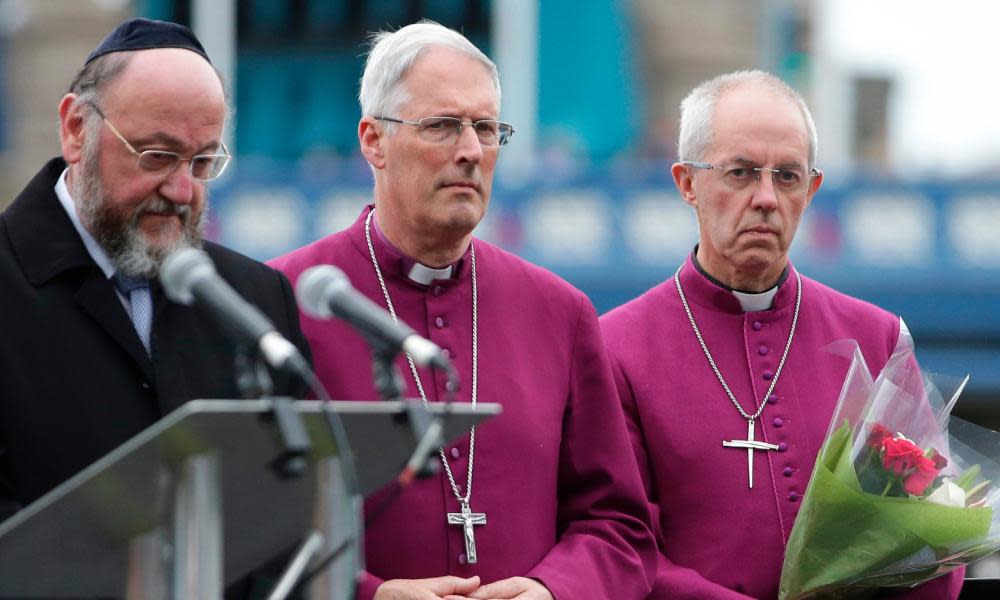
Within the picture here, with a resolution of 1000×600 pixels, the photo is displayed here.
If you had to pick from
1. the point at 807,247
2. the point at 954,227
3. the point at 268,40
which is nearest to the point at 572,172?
the point at 807,247

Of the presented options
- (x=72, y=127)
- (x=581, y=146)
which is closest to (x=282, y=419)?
(x=72, y=127)

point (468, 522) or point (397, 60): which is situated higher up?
point (397, 60)

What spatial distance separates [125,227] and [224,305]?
0.94m

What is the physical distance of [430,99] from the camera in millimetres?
4465

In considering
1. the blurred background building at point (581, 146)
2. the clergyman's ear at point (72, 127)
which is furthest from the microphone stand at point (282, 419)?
the blurred background building at point (581, 146)

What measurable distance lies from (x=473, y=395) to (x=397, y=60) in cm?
82

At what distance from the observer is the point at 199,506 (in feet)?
10.4

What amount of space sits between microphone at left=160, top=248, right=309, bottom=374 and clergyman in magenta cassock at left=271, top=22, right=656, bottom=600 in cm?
127

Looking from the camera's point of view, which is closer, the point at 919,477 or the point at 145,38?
the point at 145,38

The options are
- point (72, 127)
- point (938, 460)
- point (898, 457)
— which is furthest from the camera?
point (938, 460)

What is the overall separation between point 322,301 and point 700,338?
2.02 metres

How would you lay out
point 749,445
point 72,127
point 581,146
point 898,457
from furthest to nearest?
point 581,146 < point 749,445 < point 898,457 < point 72,127

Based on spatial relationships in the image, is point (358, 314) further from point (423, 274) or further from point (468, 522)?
point (423, 274)

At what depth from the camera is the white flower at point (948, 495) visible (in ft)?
14.4
